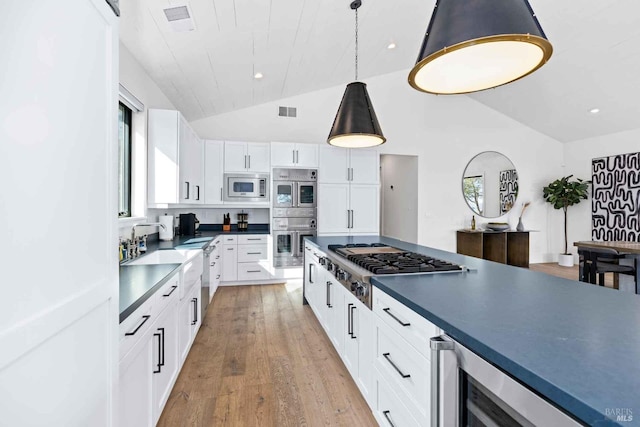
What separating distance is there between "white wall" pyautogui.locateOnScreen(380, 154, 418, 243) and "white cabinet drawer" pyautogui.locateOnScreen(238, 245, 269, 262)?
122 inches

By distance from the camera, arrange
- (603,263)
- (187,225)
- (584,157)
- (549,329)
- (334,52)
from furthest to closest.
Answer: (584,157)
(187,225)
(334,52)
(603,263)
(549,329)

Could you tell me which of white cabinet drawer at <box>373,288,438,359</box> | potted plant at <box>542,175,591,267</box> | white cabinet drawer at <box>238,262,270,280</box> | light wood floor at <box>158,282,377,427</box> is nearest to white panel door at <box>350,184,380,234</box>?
white cabinet drawer at <box>238,262,270,280</box>

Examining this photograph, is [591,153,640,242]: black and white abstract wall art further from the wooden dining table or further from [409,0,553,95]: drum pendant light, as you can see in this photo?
[409,0,553,95]: drum pendant light

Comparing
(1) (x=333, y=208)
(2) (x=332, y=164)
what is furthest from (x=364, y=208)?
(2) (x=332, y=164)

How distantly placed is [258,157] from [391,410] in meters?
4.32

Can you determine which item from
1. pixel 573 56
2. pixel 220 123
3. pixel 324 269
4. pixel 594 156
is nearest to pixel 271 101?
pixel 220 123

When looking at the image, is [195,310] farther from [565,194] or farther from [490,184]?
[565,194]

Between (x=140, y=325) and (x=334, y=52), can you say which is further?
(x=334, y=52)

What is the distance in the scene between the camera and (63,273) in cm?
78

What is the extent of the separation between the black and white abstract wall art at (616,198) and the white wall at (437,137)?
79cm

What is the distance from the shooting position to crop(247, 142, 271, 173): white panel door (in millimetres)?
5145

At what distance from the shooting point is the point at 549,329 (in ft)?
3.16

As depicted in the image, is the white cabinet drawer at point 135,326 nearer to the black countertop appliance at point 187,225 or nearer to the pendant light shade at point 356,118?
the pendant light shade at point 356,118

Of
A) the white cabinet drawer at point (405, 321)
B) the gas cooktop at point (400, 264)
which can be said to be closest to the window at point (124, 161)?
the gas cooktop at point (400, 264)
